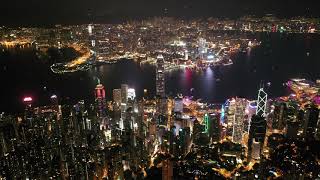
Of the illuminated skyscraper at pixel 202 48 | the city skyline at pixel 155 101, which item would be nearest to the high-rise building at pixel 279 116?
the city skyline at pixel 155 101

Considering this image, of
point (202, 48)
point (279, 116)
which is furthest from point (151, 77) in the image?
point (279, 116)

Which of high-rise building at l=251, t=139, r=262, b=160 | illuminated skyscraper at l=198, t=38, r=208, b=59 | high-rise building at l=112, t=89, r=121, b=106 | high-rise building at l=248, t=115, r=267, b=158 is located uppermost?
illuminated skyscraper at l=198, t=38, r=208, b=59

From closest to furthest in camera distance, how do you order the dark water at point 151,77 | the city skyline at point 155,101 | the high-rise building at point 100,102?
the city skyline at point 155,101 → the high-rise building at point 100,102 → the dark water at point 151,77

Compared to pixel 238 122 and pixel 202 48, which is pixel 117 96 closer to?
pixel 238 122

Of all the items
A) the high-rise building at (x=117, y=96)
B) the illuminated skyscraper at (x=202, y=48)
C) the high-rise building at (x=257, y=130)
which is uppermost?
the illuminated skyscraper at (x=202, y=48)

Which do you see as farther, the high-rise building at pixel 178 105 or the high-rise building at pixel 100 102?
the high-rise building at pixel 178 105

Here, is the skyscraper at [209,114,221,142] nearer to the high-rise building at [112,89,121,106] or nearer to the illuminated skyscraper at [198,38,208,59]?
the high-rise building at [112,89,121,106]

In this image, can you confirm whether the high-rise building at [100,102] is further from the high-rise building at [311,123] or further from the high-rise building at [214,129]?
the high-rise building at [311,123]

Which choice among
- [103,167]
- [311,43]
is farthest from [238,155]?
[311,43]

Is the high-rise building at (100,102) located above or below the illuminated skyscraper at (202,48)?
below

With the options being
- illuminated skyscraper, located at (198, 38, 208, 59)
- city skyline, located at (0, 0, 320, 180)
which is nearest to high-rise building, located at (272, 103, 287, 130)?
city skyline, located at (0, 0, 320, 180)

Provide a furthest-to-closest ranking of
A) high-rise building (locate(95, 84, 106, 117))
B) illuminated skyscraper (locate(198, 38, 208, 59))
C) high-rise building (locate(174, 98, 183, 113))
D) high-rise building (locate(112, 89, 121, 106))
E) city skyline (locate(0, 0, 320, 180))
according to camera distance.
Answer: illuminated skyscraper (locate(198, 38, 208, 59)), high-rise building (locate(112, 89, 121, 106)), high-rise building (locate(174, 98, 183, 113)), high-rise building (locate(95, 84, 106, 117)), city skyline (locate(0, 0, 320, 180))
